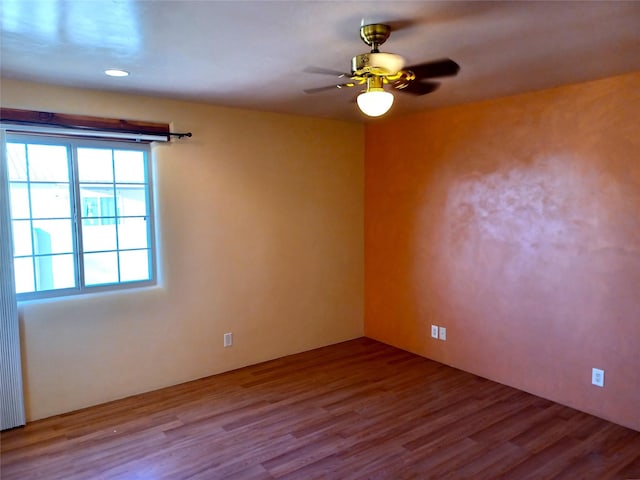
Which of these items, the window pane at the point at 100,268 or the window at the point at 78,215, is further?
the window pane at the point at 100,268

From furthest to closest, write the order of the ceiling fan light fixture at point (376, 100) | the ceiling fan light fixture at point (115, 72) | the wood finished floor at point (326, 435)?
→ the ceiling fan light fixture at point (115, 72) → the wood finished floor at point (326, 435) → the ceiling fan light fixture at point (376, 100)

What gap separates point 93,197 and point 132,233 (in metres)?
0.40

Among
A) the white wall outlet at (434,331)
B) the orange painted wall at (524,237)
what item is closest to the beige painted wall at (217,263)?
the orange painted wall at (524,237)

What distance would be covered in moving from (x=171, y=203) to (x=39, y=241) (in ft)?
3.23

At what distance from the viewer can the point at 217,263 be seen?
3.91 m

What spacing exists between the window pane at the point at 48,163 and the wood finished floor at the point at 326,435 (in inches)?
69.8

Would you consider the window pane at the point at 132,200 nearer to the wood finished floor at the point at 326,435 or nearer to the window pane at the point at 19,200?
the window pane at the point at 19,200

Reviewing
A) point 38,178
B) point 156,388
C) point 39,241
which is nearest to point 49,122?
point 38,178

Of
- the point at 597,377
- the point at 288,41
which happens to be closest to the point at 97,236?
the point at 288,41

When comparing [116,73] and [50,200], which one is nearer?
[116,73]

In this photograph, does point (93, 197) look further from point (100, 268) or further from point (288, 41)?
point (288, 41)

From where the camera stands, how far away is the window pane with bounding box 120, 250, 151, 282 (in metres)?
3.54

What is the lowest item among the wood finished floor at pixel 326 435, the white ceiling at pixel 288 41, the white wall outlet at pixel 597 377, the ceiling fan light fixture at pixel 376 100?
the wood finished floor at pixel 326 435

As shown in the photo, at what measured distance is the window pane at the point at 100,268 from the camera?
11.0 feet
